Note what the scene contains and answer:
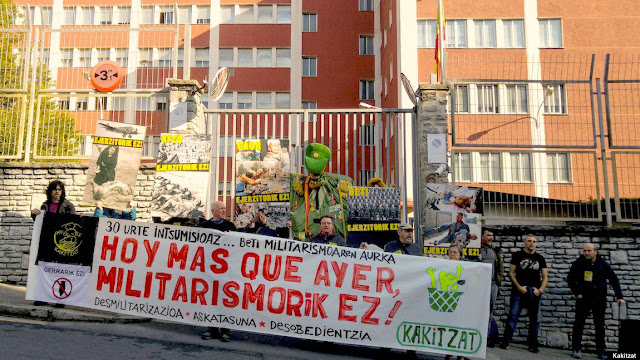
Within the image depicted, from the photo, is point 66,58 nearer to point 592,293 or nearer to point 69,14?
point 592,293

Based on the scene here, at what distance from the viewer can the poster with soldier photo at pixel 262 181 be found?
1043 centimetres

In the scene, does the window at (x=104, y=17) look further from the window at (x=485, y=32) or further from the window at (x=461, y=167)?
the window at (x=461, y=167)

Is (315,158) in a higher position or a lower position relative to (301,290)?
higher

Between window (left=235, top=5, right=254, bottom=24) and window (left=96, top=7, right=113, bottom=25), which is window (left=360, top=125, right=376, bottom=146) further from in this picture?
window (left=235, top=5, right=254, bottom=24)

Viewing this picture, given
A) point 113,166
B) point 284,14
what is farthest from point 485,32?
point 113,166

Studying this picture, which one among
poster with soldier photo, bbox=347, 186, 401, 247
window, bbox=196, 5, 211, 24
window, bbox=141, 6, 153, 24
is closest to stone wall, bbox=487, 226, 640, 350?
poster with soldier photo, bbox=347, 186, 401, 247

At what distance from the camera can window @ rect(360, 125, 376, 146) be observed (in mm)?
11055

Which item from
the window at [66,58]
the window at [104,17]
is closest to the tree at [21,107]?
the window at [66,58]

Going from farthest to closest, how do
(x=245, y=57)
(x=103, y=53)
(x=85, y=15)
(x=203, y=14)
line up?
(x=203, y=14), (x=245, y=57), (x=85, y=15), (x=103, y=53)

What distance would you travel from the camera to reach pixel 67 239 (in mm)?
8289

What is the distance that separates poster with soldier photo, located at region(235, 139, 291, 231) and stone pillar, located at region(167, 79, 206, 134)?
3.51 feet

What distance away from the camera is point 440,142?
10930 millimetres

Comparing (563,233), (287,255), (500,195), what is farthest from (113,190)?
(563,233)

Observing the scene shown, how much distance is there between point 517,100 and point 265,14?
28.7 meters
